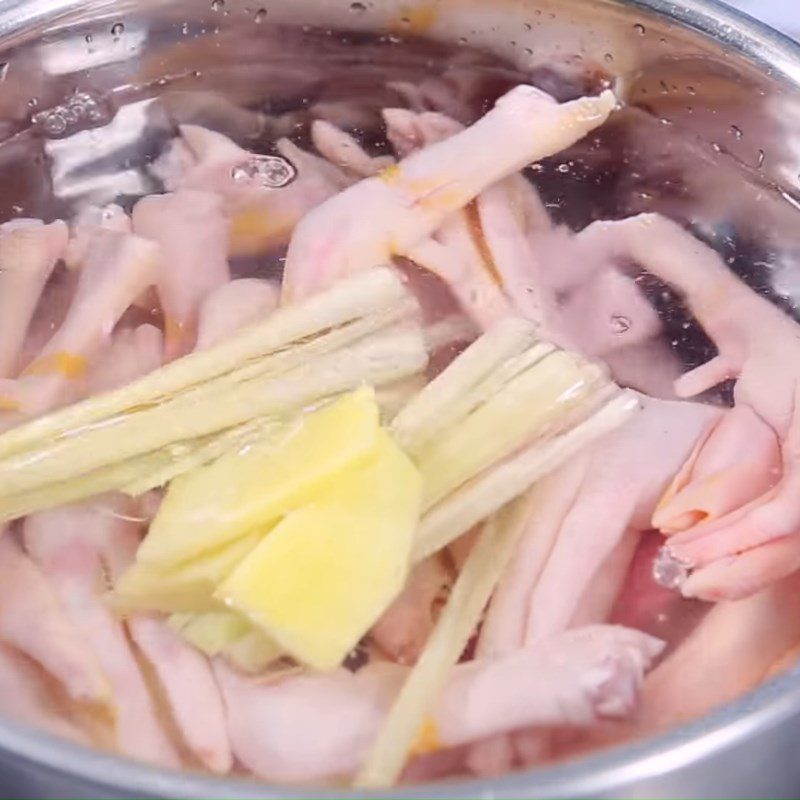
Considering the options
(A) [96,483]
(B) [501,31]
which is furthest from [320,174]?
(A) [96,483]

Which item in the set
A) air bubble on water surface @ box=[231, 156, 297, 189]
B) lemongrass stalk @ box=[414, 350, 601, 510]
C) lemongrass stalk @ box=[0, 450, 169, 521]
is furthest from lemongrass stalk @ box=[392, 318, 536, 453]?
air bubble on water surface @ box=[231, 156, 297, 189]

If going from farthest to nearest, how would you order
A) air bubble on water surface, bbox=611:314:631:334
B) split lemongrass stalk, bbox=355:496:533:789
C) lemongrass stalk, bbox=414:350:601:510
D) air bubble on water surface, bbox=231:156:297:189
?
air bubble on water surface, bbox=231:156:297:189 < air bubble on water surface, bbox=611:314:631:334 < lemongrass stalk, bbox=414:350:601:510 < split lemongrass stalk, bbox=355:496:533:789

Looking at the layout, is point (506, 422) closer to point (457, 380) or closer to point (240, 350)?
point (457, 380)

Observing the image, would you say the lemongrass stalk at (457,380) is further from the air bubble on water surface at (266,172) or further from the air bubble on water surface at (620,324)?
the air bubble on water surface at (266,172)

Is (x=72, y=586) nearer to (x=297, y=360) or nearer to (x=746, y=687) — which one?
(x=297, y=360)

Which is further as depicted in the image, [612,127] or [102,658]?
[612,127]

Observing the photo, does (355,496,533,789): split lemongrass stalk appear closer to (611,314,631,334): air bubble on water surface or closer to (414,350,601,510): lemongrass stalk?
(414,350,601,510): lemongrass stalk

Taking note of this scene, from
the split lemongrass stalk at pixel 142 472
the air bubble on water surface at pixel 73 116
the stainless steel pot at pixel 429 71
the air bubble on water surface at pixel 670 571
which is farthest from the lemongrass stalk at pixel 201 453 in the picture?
the air bubble on water surface at pixel 73 116
